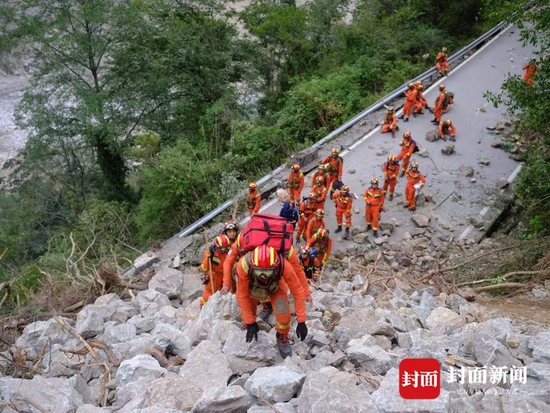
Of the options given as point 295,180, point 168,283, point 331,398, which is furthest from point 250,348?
point 295,180

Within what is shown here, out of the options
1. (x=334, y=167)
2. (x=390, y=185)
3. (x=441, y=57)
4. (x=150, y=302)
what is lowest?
(x=390, y=185)

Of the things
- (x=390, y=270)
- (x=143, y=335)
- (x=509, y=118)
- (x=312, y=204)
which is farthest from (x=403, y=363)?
(x=509, y=118)

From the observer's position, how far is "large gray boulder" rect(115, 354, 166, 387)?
520 cm

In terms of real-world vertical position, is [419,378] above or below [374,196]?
below

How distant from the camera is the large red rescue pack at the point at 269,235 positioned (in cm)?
520

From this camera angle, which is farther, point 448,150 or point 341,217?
point 448,150

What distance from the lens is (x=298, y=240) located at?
1110cm

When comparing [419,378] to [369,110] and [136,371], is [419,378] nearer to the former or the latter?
[136,371]

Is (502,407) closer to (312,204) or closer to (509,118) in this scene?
(312,204)

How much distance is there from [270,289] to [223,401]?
1.40 metres

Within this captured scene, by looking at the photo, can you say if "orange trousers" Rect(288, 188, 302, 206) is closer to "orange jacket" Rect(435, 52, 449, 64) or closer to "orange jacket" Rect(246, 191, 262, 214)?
"orange jacket" Rect(246, 191, 262, 214)

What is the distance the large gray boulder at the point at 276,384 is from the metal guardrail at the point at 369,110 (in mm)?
6497

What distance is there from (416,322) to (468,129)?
9593 mm

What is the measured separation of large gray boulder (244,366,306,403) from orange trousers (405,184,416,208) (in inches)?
296
